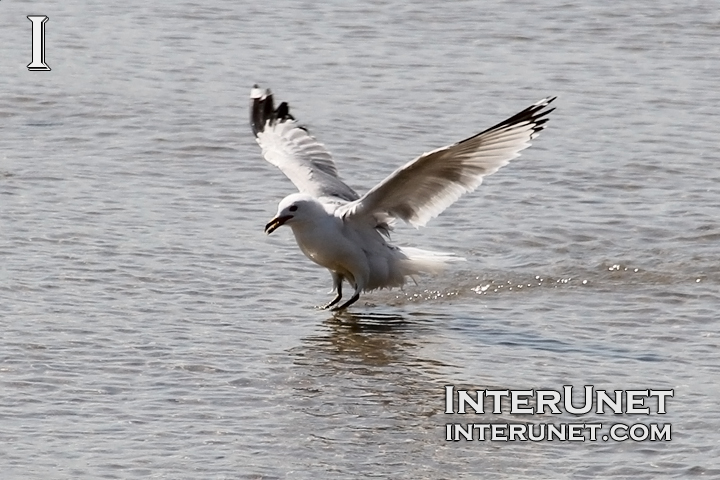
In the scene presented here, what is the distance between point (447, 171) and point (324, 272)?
1.48 m

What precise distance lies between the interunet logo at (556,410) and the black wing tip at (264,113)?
12.4ft

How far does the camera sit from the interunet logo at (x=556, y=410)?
6055 millimetres

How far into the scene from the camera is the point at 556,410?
6.39 meters

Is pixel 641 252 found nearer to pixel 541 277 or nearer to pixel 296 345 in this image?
pixel 541 277

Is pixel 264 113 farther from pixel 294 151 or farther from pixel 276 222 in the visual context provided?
pixel 276 222

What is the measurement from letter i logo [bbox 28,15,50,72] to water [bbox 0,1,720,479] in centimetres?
17

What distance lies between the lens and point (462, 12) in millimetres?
16688

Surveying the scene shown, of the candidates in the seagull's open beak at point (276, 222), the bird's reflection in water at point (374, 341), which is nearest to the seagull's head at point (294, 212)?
the seagull's open beak at point (276, 222)

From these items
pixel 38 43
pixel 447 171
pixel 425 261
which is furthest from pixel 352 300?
pixel 38 43

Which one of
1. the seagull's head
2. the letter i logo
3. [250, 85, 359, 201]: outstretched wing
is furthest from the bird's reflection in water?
the letter i logo

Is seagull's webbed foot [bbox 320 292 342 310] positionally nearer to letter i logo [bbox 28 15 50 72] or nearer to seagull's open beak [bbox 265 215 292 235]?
seagull's open beak [bbox 265 215 292 235]

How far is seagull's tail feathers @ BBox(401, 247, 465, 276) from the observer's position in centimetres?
845

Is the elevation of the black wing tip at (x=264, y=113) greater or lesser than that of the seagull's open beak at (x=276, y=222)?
greater

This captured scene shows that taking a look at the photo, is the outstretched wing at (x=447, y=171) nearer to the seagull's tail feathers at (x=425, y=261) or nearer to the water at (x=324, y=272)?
the seagull's tail feathers at (x=425, y=261)
